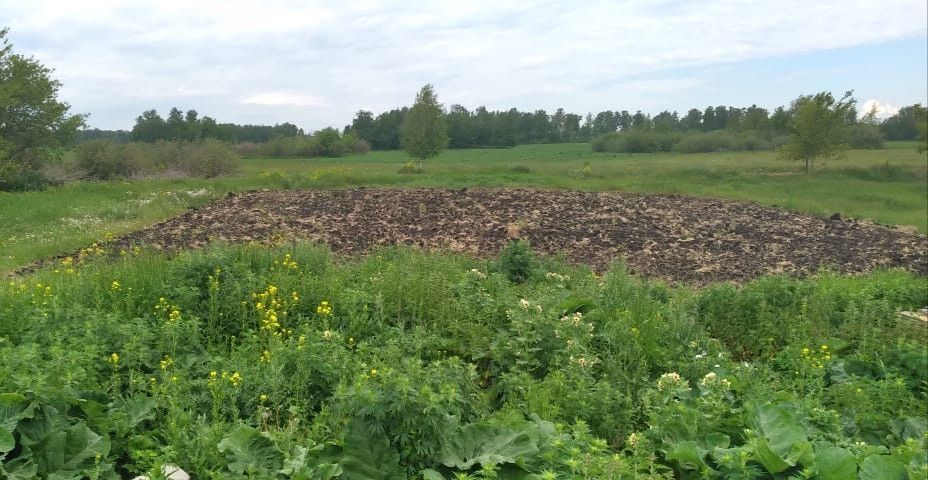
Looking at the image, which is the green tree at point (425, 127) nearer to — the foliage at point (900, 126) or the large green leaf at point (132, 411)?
the foliage at point (900, 126)

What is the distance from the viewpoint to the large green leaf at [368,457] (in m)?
3.12

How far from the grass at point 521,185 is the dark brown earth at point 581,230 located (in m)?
1.47

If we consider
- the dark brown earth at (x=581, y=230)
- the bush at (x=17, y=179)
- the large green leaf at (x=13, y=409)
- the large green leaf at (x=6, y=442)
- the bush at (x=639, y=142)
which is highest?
the bush at (x=639, y=142)

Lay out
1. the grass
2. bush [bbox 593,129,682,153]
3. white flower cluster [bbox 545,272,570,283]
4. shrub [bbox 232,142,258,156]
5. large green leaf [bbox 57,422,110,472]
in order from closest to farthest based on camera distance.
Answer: large green leaf [bbox 57,422,110,472]
white flower cluster [bbox 545,272,570,283]
the grass
bush [bbox 593,129,682,153]
shrub [bbox 232,142,258,156]

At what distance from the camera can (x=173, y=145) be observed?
35531mm

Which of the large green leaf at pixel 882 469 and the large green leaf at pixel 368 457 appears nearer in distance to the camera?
the large green leaf at pixel 882 469

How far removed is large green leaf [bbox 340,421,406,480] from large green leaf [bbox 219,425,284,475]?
37cm

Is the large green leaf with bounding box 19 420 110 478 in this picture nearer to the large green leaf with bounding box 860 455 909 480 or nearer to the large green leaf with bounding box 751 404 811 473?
the large green leaf with bounding box 751 404 811 473

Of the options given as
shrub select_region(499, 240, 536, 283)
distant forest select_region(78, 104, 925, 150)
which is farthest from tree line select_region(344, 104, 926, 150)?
shrub select_region(499, 240, 536, 283)

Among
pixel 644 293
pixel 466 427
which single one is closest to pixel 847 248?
pixel 644 293

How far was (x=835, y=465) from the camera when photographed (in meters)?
2.99

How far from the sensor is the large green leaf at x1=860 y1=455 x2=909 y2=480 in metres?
2.98

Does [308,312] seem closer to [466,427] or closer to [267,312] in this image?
[267,312]

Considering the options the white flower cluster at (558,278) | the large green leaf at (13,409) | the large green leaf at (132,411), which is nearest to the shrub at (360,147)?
the white flower cluster at (558,278)
